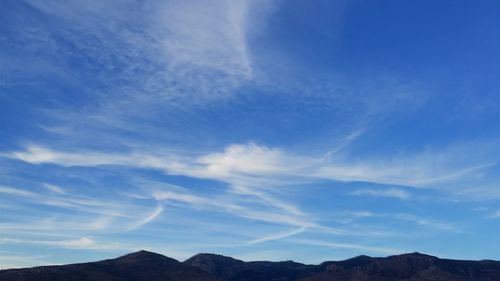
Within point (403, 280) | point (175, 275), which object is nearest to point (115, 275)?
point (175, 275)

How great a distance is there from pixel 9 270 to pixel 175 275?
52.0m

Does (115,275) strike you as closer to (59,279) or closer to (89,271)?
(89,271)

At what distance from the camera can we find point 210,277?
181875 millimetres

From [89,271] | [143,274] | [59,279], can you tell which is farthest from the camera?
[143,274]

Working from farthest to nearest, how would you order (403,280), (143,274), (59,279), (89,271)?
(403,280) → (143,274) → (89,271) → (59,279)

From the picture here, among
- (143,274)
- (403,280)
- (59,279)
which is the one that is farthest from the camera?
(403,280)

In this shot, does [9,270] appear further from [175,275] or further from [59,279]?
[175,275]

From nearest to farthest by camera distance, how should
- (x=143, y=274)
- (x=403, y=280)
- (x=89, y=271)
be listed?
(x=89, y=271) < (x=143, y=274) < (x=403, y=280)

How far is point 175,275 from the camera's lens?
179m

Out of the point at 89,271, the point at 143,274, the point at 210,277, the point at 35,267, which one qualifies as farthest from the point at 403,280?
the point at 35,267

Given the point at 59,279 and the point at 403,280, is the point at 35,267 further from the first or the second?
the point at 403,280

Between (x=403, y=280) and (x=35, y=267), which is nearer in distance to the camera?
(x=35, y=267)

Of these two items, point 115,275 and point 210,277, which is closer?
point 115,275

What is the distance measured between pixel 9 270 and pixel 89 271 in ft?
70.1
